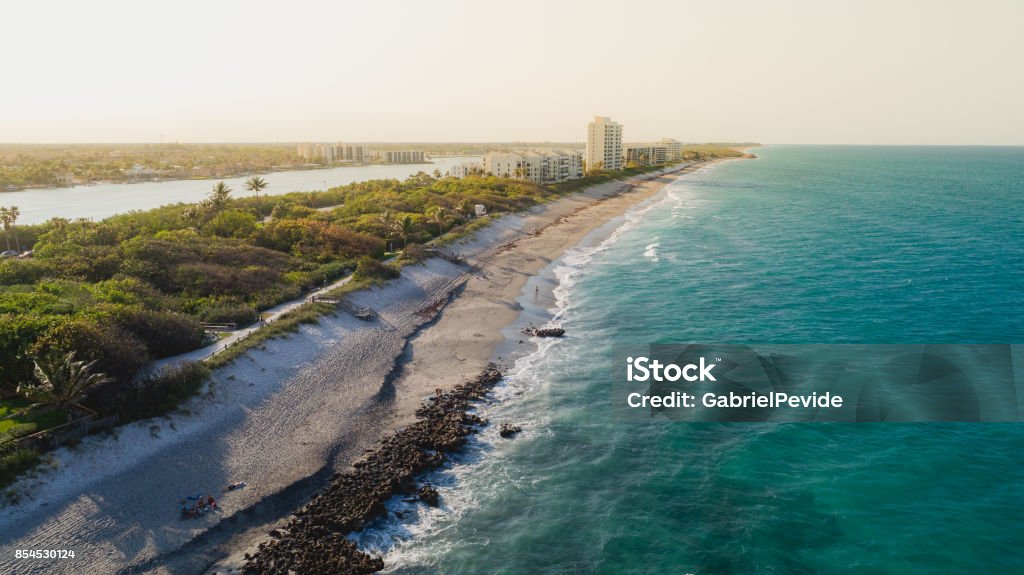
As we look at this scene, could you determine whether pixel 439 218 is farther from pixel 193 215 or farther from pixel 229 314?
pixel 229 314

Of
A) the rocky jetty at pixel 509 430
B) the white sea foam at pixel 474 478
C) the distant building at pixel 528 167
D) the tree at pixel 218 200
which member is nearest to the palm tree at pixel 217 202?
the tree at pixel 218 200

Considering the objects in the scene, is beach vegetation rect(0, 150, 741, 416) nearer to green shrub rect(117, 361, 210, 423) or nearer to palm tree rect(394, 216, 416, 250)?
green shrub rect(117, 361, 210, 423)

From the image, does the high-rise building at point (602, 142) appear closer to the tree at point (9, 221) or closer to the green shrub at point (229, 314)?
the tree at point (9, 221)

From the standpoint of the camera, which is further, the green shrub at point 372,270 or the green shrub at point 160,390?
the green shrub at point 372,270

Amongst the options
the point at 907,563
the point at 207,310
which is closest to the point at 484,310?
the point at 207,310

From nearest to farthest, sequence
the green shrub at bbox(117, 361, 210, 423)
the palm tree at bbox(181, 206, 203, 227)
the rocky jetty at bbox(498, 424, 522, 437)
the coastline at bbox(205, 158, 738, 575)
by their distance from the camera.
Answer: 1. the green shrub at bbox(117, 361, 210, 423)
2. the rocky jetty at bbox(498, 424, 522, 437)
3. the coastline at bbox(205, 158, 738, 575)
4. the palm tree at bbox(181, 206, 203, 227)

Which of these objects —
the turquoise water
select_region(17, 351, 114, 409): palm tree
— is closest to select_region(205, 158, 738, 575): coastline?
the turquoise water
